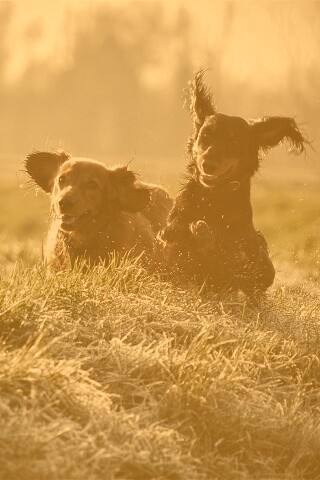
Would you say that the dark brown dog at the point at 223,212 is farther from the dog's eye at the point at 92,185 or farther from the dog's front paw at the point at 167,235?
the dog's eye at the point at 92,185

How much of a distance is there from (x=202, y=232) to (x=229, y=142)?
2.33ft

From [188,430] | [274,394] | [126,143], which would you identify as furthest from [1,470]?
[126,143]

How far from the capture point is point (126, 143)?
56.4 metres

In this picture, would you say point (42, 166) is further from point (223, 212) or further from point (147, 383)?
point (147, 383)

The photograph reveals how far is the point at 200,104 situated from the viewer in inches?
313

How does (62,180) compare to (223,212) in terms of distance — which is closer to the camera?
(223,212)

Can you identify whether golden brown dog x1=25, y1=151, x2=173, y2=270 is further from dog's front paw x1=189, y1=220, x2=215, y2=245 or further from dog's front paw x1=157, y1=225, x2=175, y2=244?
dog's front paw x1=189, y1=220, x2=215, y2=245

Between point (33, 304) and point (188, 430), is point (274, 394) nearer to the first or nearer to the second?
point (188, 430)

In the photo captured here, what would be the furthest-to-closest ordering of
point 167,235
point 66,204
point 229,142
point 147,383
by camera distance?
point 66,204, point 167,235, point 229,142, point 147,383

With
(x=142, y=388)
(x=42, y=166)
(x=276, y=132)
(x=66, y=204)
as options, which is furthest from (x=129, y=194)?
(x=142, y=388)

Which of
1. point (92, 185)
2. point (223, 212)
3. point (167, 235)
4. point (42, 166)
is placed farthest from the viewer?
point (42, 166)

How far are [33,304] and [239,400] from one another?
1.49m

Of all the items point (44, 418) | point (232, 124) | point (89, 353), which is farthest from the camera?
point (232, 124)

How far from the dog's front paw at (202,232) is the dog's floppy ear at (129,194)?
923 mm
